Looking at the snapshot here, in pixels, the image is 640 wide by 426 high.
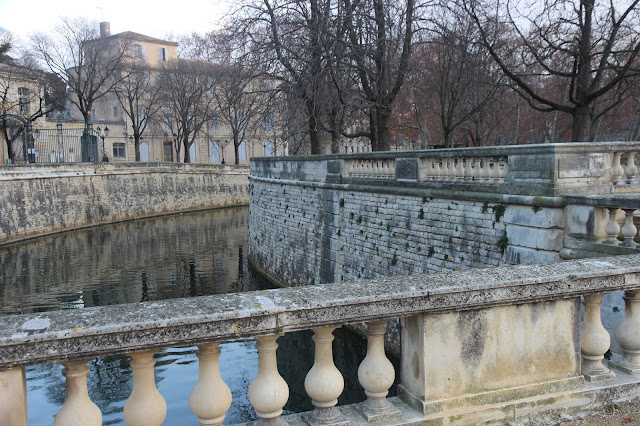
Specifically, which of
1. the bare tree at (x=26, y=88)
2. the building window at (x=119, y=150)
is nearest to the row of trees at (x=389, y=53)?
the bare tree at (x=26, y=88)

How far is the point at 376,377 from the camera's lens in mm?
2719

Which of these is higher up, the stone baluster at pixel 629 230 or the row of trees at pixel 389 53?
the row of trees at pixel 389 53

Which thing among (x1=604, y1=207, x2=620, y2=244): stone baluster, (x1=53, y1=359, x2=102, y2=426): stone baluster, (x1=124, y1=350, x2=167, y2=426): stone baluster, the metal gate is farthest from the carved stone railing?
the metal gate

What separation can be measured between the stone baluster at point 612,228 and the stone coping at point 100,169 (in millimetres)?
25097

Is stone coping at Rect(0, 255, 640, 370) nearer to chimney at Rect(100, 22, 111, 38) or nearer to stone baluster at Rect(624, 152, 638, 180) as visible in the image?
stone baluster at Rect(624, 152, 638, 180)

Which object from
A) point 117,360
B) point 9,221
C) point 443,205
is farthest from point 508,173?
point 9,221

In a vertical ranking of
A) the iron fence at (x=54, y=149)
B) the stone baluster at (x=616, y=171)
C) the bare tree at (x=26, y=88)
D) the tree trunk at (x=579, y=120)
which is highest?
the bare tree at (x=26, y=88)

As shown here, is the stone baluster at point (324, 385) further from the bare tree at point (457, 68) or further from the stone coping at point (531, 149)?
the bare tree at point (457, 68)

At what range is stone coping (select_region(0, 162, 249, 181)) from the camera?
26.2 m

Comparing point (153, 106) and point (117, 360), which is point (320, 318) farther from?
point (153, 106)

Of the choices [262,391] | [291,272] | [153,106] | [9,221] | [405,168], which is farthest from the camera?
[153,106]

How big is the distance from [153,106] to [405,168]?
3966 centimetres

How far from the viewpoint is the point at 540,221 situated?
7754 millimetres

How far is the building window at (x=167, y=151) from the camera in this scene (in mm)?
50562
